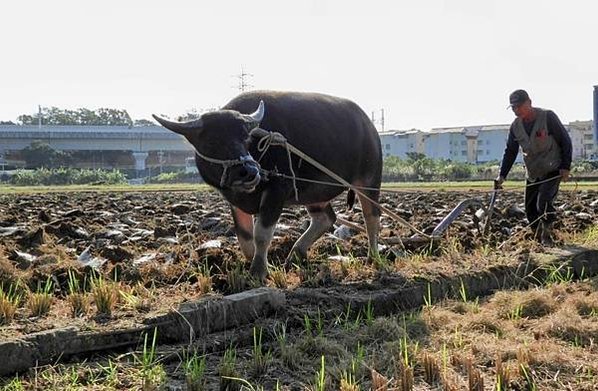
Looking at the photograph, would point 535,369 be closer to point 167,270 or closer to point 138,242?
point 167,270

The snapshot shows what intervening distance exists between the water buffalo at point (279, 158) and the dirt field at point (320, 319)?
0.32m

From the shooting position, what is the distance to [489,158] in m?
74.3

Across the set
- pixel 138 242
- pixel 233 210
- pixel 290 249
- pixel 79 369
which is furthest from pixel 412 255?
pixel 79 369

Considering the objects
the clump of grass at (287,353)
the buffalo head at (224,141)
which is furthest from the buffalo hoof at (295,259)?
the clump of grass at (287,353)

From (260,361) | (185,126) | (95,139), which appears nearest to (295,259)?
(185,126)

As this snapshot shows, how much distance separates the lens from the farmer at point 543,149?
620 centimetres

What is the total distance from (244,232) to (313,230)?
746mm

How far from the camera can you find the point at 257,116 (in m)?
4.62

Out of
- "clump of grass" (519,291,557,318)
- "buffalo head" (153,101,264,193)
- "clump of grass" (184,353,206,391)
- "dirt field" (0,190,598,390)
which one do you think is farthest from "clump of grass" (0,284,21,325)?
A: "clump of grass" (519,291,557,318)

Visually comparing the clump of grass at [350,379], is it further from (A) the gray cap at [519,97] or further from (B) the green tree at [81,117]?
(B) the green tree at [81,117]

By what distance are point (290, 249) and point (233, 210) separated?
96 cm

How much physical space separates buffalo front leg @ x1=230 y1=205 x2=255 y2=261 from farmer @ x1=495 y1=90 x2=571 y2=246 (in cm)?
283

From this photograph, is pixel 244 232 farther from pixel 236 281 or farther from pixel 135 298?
pixel 135 298

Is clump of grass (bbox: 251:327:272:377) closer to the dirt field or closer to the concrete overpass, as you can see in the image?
the dirt field
